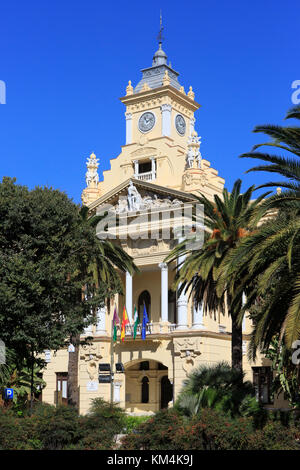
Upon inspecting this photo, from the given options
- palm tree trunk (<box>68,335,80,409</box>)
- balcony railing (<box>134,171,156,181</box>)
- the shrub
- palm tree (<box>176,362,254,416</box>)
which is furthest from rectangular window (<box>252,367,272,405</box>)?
the shrub

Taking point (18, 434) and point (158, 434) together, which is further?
point (18, 434)

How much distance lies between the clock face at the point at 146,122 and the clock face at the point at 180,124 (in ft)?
5.73

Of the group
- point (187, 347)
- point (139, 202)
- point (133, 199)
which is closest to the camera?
point (187, 347)

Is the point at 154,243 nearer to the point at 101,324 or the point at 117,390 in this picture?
the point at 101,324

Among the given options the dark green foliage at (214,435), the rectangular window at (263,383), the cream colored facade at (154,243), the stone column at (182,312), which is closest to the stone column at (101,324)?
the cream colored facade at (154,243)

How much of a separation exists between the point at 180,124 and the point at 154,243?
958 centimetres

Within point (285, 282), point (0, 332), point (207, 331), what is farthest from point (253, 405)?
point (207, 331)

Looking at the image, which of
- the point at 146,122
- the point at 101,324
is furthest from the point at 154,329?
the point at 146,122

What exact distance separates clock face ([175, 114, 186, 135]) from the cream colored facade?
0.08 meters

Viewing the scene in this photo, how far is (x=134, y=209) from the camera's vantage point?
4806cm

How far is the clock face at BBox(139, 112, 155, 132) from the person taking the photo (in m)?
52.0

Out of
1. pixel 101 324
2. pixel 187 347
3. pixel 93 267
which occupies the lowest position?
pixel 187 347

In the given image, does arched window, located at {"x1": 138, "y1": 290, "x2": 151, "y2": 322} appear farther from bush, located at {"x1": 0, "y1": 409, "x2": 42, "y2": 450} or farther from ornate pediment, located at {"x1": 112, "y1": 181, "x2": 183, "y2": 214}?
bush, located at {"x1": 0, "y1": 409, "x2": 42, "y2": 450}

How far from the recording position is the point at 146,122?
52344 mm
